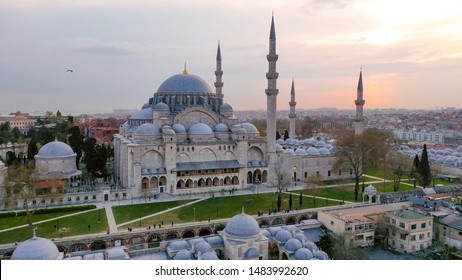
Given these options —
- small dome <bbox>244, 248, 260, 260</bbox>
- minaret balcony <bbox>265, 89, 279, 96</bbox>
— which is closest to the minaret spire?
minaret balcony <bbox>265, 89, 279, 96</bbox>

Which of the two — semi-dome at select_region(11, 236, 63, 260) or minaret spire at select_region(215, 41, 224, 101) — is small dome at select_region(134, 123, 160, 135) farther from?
semi-dome at select_region(11, 236, 63, 260)

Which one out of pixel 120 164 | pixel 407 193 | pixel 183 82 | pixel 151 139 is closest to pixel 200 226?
pixel 151 139

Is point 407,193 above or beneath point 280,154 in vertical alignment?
beneath

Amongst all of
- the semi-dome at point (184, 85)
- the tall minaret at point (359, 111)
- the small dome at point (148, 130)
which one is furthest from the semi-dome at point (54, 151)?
the tall minaret at point (359, 111)

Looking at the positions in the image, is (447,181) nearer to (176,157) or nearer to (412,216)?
(412,216)

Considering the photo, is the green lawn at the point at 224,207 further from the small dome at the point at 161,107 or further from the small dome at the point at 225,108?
the small dome at the point at 225,108
